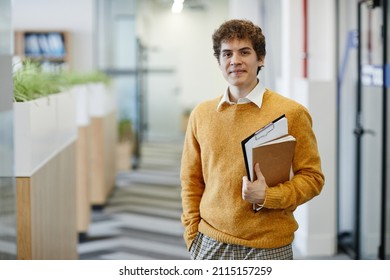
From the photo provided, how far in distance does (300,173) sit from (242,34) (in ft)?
1.32

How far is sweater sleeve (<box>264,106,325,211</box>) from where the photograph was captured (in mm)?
1904

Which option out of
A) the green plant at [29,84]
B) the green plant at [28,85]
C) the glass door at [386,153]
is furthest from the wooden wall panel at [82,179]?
the glass door at [386,153]

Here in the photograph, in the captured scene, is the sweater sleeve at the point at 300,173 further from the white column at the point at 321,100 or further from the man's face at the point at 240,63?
the white column at the point at 321,100

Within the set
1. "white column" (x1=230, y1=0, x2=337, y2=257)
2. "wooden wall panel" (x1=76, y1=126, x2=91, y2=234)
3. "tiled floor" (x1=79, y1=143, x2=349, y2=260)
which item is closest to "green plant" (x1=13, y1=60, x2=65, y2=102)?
"tiled floor" (x1=79, y1=143, x2=349, y2=260)

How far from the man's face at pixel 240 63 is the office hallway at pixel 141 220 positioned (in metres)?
1.91

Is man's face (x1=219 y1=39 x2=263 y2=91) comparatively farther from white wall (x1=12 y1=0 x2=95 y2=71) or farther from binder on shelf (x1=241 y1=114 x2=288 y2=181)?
white wall (x1=12 y1=0 x2=95 y2=71)

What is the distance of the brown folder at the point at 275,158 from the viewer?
1.88 metres

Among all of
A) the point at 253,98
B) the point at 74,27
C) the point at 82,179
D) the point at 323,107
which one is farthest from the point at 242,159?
the point at 74,27

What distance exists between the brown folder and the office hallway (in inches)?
73.7

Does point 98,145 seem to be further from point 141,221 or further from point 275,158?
point 275,158

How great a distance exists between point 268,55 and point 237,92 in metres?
0.27

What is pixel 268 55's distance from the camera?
2.17 meters

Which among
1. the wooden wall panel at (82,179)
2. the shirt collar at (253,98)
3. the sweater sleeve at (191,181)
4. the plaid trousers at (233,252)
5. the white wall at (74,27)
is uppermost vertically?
the white wall at (74,27)

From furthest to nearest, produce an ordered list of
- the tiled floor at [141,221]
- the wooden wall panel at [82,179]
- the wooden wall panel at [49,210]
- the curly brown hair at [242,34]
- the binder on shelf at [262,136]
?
the wooden wall panel at [82,179] → the tiled floor at [141,221] → the wooden wall panel at [49,210] → the curly brown hair at [242,34] → the binder on shelf at [262,136]
